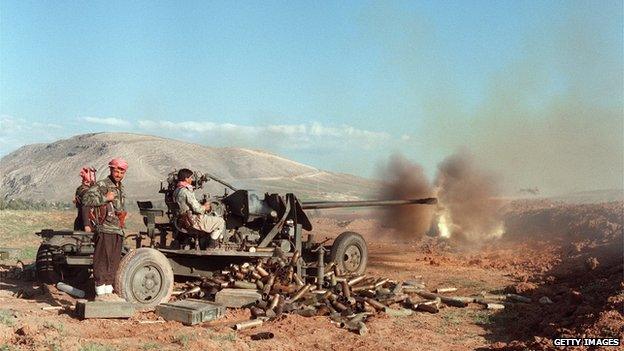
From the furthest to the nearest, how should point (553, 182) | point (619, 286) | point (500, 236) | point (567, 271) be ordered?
1. point (553, 182)
2. point (500, 236)
3. point (567, 271)
4. point (619, 286)

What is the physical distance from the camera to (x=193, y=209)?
33.1ft

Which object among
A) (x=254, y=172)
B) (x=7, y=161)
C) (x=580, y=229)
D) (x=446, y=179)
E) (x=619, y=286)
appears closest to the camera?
(x=619, y=286)

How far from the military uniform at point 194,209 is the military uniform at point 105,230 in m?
1.19

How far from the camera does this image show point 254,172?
102 metres

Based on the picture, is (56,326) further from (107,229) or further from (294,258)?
(294,258)

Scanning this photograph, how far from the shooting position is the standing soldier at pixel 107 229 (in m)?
8.88

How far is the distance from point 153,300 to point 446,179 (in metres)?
16.1

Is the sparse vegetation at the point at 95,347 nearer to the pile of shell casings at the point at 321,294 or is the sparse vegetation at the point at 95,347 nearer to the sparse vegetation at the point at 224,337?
the sparse vegetation at the point at 224,337

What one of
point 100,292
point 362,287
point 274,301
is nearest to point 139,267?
point 100,292

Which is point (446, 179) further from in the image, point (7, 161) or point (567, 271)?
point (7, 161)

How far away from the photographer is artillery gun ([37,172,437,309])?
30.7 feet

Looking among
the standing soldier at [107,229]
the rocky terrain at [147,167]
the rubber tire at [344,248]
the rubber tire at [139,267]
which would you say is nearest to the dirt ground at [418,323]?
the rubber tire at [139,267]

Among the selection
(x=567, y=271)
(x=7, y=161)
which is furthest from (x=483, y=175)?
(x=7, y=161)

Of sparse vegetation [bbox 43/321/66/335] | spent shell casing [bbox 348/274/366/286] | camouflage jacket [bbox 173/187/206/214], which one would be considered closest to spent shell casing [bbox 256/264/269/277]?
camouflage jacket [bbox 173/187/206/214]
